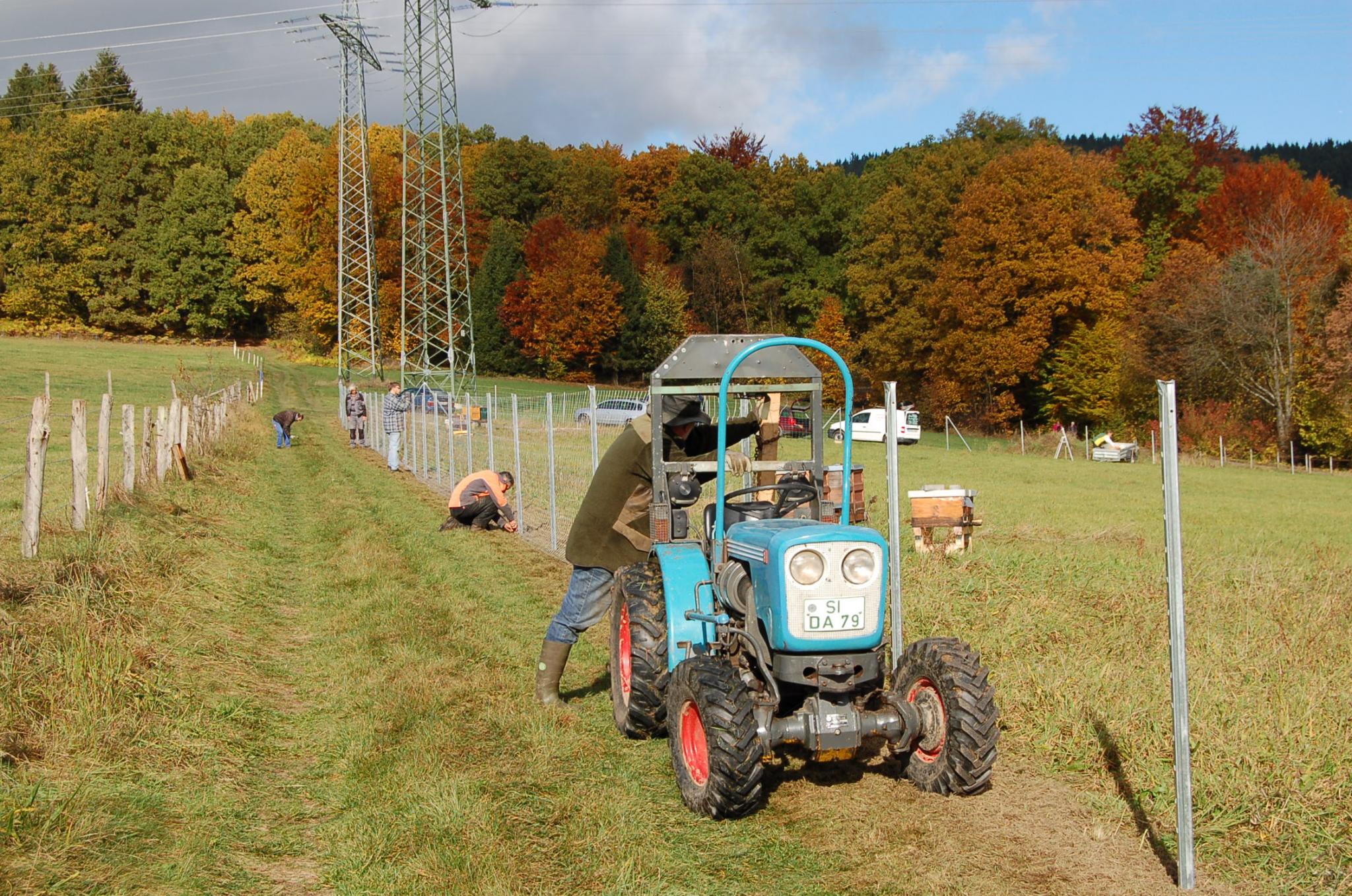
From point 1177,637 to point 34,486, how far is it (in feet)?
25.2

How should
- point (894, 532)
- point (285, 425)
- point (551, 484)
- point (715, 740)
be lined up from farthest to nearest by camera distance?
point (285, 425) < point (551, 484) < point (894, 532) < point (715, 740)

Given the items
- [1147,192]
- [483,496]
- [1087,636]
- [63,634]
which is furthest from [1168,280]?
[63,634]

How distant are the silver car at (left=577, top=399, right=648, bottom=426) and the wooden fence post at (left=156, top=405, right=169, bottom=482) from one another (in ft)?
17.1

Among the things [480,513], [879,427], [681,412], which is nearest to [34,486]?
[681,412]

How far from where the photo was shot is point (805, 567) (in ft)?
15.1

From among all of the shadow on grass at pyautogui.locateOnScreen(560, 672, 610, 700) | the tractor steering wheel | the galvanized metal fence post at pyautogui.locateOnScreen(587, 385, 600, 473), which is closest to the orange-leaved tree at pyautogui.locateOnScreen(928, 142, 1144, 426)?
the galvanized metal fence post at pyautogui.locateOnScreen(587, 385, 600, 473)

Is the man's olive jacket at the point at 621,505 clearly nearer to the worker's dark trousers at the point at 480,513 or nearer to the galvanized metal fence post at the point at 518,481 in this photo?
the worker's dark trousers at the point at 480,513

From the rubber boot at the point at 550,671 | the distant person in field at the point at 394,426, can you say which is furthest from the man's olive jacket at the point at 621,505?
the distant person in field at the point at 394,426

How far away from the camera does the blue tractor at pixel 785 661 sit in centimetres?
460

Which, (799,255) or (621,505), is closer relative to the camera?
(621,505)

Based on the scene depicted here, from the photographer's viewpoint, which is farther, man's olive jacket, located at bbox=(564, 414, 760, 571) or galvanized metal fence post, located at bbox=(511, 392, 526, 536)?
galvanized metal fence post, located at bbox=(511, 392, 526, 536)

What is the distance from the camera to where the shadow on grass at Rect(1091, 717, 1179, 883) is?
435 centimetres

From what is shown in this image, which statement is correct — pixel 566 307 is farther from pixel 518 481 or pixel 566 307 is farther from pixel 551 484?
pixel 551 484

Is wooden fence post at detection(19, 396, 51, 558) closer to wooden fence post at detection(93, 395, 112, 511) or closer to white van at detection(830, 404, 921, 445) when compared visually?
wooden fence post at detection(93, 395, 112, 511)
